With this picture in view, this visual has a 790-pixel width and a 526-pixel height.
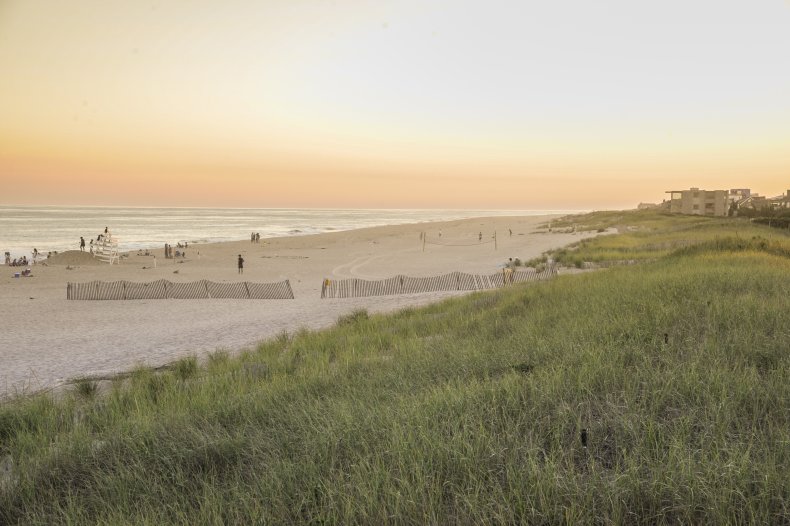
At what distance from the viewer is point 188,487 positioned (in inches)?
130

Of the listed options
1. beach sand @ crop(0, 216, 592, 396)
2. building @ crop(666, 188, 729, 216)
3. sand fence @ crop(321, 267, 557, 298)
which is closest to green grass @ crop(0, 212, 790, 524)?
beach sand @ crop(0, 216, 592, 396)

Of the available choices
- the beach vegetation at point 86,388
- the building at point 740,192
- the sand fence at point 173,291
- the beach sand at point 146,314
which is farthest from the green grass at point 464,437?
the building at point 740,192

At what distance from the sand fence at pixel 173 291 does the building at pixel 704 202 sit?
8798 cm

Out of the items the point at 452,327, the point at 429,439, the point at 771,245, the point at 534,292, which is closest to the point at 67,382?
the point at 452,327

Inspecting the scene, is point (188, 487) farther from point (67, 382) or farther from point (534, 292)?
point (534, 292)

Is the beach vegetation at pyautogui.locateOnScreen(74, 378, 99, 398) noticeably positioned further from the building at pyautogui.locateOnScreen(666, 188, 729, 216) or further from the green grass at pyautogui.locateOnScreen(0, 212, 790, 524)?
the building at pyautogui.locateOnScreen(666, 188, 729, 216)

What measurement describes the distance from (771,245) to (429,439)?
64.9 feet

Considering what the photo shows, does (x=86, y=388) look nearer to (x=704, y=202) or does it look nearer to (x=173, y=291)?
(x=173, y=291)

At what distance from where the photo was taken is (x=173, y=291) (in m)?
21.2

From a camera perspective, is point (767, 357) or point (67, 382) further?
point (67, 382)

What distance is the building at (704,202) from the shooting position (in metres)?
86.1

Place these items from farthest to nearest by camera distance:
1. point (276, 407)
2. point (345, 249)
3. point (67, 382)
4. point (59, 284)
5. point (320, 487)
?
point (345, 249), point (59, 284), point (67, 382), point (276, 407), point (320, 487)

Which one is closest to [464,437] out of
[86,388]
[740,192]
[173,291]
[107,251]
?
[86,388]

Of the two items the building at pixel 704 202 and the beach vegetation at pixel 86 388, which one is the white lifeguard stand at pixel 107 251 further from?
the building at pixel 704 202
